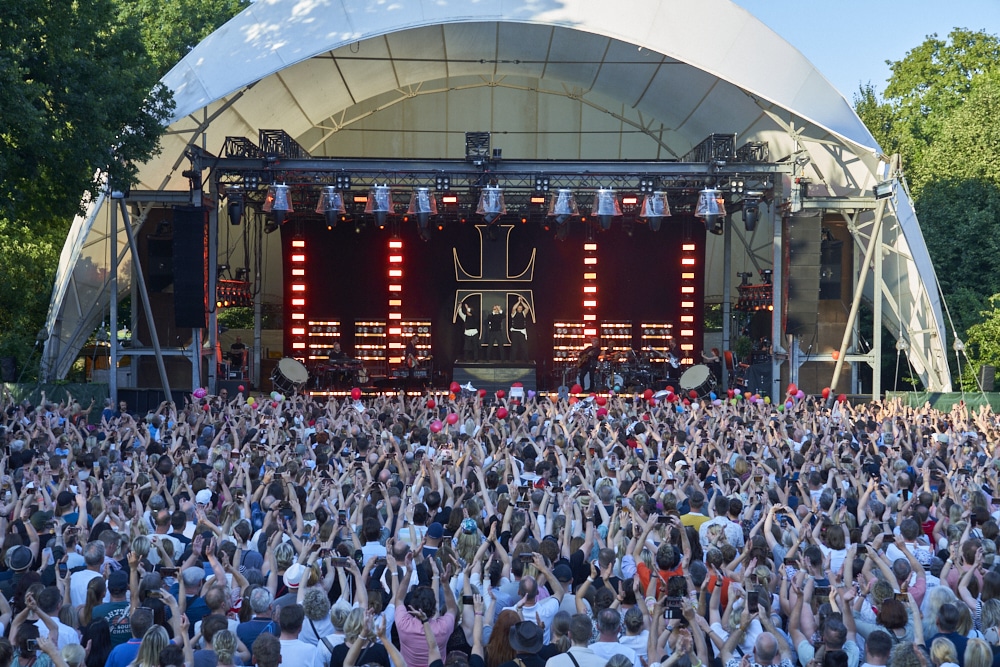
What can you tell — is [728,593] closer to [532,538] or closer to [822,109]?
[532,538]

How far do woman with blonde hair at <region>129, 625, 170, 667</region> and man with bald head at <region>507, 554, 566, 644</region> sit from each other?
167 cm

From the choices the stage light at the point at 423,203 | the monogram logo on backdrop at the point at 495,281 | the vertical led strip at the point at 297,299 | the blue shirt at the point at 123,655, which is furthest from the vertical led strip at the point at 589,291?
the blue shirt at the point at 123,655

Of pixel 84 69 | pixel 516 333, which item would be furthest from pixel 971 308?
pixel 84 69

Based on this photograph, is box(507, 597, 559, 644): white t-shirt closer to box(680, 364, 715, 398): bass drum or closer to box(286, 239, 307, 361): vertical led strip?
box(680, 364, 715, 398): bass drum

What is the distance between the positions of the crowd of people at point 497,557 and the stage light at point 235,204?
410 inches

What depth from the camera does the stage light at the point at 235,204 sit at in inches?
829

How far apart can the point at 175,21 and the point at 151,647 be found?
3634cm

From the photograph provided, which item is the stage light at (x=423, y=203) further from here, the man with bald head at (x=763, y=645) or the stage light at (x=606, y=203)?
the man with bald head at (x=763, y=645)

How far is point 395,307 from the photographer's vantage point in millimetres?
27375

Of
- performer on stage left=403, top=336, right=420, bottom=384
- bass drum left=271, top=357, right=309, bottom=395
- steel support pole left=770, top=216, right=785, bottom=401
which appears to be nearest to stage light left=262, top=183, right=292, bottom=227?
bass drum left=271, top=357, right=309, bottom=395

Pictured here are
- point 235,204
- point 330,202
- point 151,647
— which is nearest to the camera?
point 151,647

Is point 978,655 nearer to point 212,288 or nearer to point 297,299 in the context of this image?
point 212,288

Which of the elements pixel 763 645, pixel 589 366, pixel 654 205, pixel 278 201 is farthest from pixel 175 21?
pixel 763 645

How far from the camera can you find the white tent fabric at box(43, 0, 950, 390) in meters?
21.2
